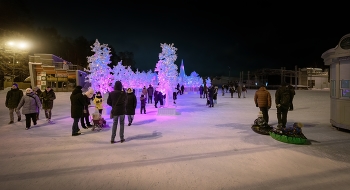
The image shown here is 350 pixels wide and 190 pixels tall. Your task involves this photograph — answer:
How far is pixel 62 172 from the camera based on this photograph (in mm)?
4238

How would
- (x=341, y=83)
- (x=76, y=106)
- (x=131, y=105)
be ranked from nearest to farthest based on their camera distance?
(x=76, y=106)
(x=341, y=83)
(x=131, y=105)

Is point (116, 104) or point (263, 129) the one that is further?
point (263, 129)

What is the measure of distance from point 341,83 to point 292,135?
3506 millimetres

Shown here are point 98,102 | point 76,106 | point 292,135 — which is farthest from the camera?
point 98,102

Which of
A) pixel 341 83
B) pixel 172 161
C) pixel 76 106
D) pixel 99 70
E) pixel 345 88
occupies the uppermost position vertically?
pixel 99 70

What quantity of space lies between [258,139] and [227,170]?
9.77ft

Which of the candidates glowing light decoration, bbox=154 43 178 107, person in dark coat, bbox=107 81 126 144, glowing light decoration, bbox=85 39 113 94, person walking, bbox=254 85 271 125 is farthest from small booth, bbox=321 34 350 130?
glowing light decoration, bbox=85 39 113 94

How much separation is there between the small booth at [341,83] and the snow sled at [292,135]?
2594 millimetres

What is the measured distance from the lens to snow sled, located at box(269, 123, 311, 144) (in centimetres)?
631

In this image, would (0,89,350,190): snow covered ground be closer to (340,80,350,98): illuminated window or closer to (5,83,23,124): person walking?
(340,80,350,98): illuminated window

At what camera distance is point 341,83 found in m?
8.04

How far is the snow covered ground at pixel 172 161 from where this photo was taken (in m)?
3.83

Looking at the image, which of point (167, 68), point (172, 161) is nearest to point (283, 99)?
point (172, 161)

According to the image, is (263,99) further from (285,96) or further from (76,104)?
(76,104)
